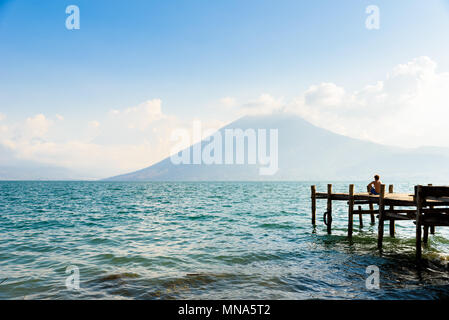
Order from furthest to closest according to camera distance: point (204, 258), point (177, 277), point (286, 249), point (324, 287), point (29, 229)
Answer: point (29, 229) < point (286, 249) < point (204, 258) < point (177, 277) < point (324, 287)

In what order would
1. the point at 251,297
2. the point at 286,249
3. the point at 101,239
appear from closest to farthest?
the point at 251,297 → the point at 286,249 → the point at 101,239

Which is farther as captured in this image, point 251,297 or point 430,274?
point 430,274

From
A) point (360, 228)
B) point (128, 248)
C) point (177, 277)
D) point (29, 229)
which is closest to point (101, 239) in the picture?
point (128, 248)

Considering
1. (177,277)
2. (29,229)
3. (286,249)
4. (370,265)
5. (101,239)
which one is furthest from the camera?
(29,229)

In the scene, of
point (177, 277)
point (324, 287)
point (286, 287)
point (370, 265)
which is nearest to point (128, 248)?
point (177, 277)

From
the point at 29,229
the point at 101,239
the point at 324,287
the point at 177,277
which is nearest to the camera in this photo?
the point at 324,287

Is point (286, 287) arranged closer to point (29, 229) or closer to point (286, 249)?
point (286, 249)

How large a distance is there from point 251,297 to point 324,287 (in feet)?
8.22

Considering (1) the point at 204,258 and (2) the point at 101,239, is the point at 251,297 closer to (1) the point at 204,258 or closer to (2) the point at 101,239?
(1) the point at 204,258

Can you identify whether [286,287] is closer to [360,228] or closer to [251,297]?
[251,297]

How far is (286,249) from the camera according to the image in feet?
51.2
